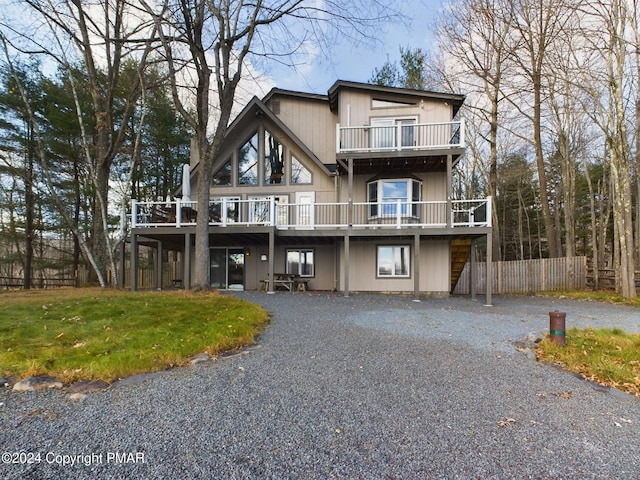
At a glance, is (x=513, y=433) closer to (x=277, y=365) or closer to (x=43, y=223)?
(x=277, y=365)

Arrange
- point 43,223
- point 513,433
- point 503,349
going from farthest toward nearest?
point 43,223 < point 503,349 < point 513,433

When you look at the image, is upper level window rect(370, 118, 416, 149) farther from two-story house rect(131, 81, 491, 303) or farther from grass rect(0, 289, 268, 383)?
grass rect(0, 289, 268, 383)

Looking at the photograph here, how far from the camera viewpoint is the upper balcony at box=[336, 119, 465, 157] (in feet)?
38.2

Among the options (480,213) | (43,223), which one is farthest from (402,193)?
(43,223)

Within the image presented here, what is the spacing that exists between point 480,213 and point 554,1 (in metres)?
10.6

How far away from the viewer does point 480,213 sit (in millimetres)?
11531

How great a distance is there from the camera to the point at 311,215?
11.9 m

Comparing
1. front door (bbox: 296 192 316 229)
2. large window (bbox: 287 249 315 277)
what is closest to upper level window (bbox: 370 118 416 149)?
front door (bbox: 296 192 316 229)

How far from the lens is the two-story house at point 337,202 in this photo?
11.6 meters

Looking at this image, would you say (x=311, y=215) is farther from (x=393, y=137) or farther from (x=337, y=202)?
(x=393, y=137)

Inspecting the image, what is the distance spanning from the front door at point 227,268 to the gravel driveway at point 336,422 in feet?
31.3

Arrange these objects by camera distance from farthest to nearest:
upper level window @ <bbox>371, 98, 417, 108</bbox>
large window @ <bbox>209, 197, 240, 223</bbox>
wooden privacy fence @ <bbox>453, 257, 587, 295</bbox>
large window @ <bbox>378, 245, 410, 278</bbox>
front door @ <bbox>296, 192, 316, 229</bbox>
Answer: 1. wooden privacy fence @ <bbox>453, 257, 587, 295</bbox>
2. large window @ <bbox>378, 245, 410, 278</bbox>
3. upper level window @ <bbox>371, 98, 417, 108</bbox>
4. large window @ <bbox>209, 197, 240, 223</bbox>
5. front door @ <bbox>296, 192, 316, 229</bbox>

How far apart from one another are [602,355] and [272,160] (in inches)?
480

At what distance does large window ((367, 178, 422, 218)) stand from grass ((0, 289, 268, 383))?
6.87 meters
